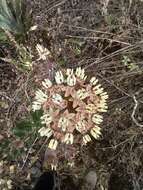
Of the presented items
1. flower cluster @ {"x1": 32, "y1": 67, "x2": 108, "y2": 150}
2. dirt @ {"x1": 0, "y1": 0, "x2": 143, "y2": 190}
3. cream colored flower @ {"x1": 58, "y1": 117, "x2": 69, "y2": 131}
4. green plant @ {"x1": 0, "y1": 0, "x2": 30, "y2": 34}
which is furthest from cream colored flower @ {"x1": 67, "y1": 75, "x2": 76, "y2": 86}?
green plant @ {"x1": 0, "y1": 0, "x2": 30, "y2": 34}

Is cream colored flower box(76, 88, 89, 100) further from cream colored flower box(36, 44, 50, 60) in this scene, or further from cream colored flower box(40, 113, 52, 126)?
cream colored flower box(36, 44, 50, 60)

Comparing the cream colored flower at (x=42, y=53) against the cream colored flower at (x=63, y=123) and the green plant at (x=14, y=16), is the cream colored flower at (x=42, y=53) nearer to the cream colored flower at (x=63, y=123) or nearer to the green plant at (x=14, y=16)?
the green plant at (x=14, y=16)

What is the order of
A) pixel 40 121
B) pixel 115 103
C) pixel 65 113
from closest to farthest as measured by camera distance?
pixel 65 113 → pixel 40 121 → pixel 115 103

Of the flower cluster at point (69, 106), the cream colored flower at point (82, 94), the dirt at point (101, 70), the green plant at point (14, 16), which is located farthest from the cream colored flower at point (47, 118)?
the green plant at point (14, 16)

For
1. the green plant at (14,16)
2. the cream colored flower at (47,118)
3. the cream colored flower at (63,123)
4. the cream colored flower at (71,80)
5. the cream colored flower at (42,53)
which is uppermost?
the green plant at (14,16)

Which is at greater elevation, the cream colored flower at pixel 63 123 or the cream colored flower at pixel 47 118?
the cream colored flower at pixel 47 118

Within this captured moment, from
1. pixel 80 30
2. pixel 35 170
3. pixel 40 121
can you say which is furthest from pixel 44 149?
pixel 80 30

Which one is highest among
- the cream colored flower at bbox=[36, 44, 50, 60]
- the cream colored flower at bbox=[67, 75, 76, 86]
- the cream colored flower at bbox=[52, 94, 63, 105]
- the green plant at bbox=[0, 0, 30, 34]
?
the green plant at bbox=[0, 0, 30, 34]

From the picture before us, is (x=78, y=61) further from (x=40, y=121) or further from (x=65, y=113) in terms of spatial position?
(x=65, y=113)
